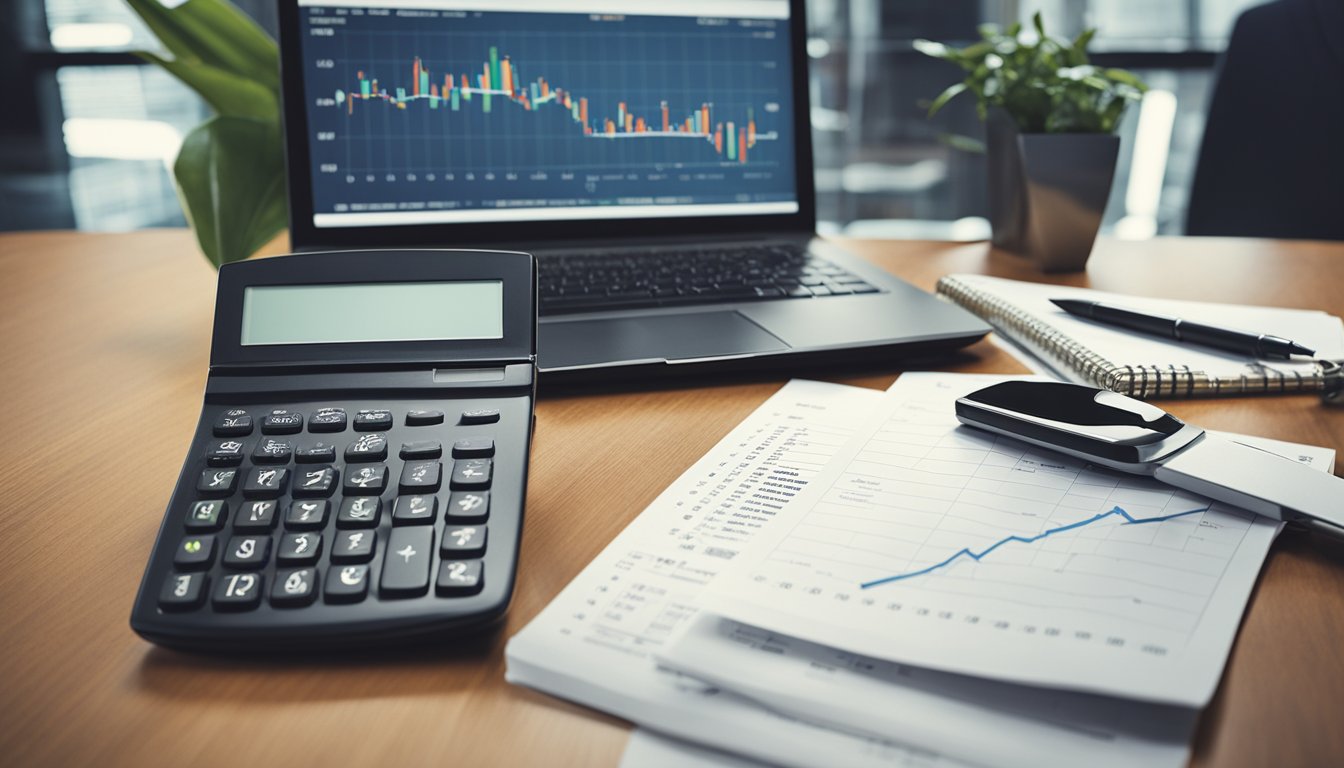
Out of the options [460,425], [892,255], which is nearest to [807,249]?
[892,255]

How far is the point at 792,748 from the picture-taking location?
0.88ft

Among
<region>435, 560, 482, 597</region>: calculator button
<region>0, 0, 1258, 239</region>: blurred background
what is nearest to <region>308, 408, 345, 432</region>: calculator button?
<region>435, 560, 482, 597</region>: calculator button

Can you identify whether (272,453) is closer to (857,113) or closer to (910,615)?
(910,615)

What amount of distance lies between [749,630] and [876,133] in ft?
9.39

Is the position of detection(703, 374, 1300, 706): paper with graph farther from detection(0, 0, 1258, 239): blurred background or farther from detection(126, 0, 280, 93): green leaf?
detection(0, 0, 1258, 239): blurred background

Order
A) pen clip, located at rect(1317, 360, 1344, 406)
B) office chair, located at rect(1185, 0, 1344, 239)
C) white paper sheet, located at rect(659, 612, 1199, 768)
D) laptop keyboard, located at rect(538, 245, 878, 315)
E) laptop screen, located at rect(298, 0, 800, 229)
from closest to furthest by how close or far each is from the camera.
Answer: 1. white paper sheet, located at rect(659, 612, 1199, 768)
2. pen clip, located at rect(1317, 360, 1344, 406)
3. laptop keyboard, located at rect(538, 245, 878, 315)
4. laptop screen, located at rect(298, 0, 800, 229)
5. office chair, located at rect(1185, 0, 1344, 239)

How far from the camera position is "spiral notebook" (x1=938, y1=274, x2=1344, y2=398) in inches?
21.9

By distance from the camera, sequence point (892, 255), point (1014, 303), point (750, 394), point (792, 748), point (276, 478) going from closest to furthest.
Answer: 1. point (792, 748)
2. point (276, 478)
3. point (750, 394)
4. point (1014, 303)
5. point (892, 255)

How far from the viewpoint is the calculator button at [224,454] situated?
1.25 feet

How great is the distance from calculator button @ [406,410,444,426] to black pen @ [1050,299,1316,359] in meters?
0.47

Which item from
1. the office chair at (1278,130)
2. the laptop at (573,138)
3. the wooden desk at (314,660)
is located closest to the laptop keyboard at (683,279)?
the laptop at (573,138)

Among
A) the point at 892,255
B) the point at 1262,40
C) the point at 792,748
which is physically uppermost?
the point at 1262,40

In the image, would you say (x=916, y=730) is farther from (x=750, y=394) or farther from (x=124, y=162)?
(x=124, y=162)

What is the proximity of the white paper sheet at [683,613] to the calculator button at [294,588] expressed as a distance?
0.24ft
